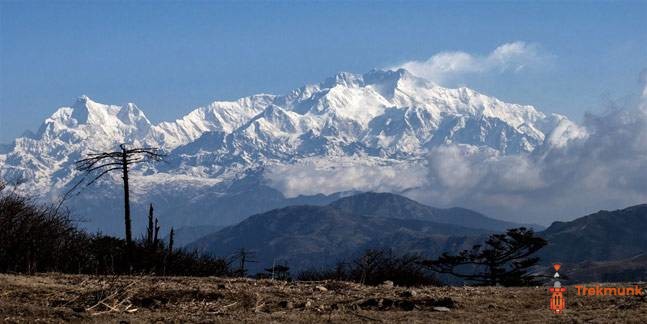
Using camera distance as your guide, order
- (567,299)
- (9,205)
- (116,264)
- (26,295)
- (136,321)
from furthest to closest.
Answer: (116,264), (9,205), (567,299), (26,295), (136,321)

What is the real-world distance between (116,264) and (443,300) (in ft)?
60.1

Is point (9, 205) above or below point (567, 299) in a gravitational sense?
above

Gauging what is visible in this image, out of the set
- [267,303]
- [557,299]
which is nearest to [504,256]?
[557,299]

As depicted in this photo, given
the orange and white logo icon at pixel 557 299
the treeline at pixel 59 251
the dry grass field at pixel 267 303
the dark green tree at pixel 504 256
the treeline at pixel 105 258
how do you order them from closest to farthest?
the dry grass field at pixel 267 303
the orange and white logo icon at pixel 557 299
the treeline at pixel 59 251
the treeline at pixel 105 258
the dark green tree at pixel 504 256

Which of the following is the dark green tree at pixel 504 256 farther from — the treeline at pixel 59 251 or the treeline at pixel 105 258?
the treeline at pixel 59 251

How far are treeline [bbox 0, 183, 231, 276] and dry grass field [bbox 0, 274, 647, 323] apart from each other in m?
1.65

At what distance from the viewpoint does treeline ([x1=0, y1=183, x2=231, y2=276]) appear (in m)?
23.0

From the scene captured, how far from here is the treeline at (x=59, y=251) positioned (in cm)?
2302

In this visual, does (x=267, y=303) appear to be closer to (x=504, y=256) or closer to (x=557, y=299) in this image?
(x=557, y=299)

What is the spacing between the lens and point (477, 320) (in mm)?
15820

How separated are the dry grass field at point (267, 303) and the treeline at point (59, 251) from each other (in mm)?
1655

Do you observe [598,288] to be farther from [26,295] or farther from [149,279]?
[26,295]

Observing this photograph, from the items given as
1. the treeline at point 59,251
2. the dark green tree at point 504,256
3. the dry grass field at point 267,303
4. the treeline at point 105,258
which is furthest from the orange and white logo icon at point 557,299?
the dark green tree at point 504,256

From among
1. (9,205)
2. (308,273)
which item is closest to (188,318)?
(9,205)
